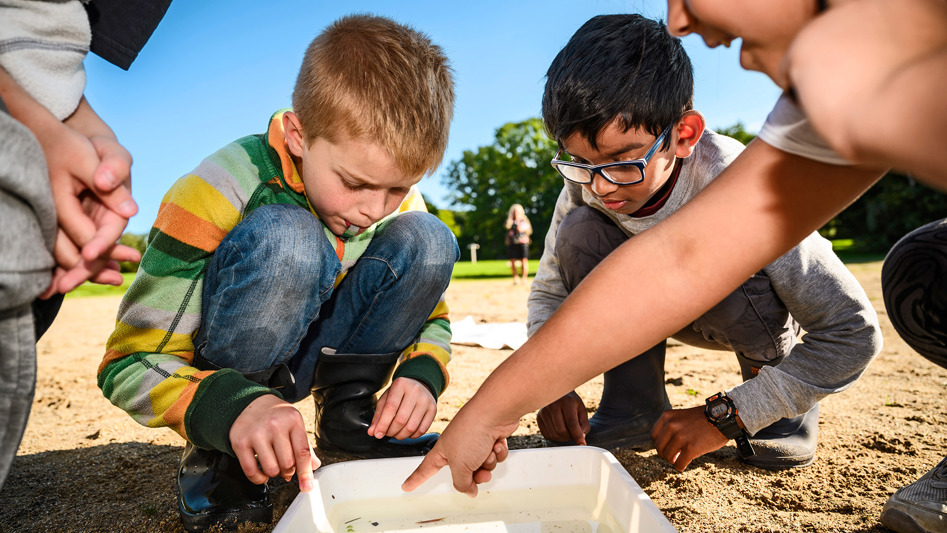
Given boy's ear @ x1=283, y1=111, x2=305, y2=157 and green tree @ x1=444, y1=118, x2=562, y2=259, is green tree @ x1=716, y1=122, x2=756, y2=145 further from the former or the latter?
boy's ear @ x1=283, y1=111, x2=305, y2=157

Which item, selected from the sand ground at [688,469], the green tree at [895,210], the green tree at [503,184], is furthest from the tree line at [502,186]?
the sand ground at [688,469]

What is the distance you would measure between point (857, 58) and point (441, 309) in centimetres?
150

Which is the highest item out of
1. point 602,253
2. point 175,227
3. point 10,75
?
point 10,75

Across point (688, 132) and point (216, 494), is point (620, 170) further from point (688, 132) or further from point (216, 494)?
point (216, 494)

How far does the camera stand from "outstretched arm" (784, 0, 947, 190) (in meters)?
0.49

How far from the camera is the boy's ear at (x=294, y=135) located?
1.57 m

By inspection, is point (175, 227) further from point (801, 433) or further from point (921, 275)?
point (801, 433)

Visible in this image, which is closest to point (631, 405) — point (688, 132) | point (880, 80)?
point (688, 132)

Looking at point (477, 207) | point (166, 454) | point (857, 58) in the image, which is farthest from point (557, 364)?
point (477, 207)

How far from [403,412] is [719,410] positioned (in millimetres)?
830

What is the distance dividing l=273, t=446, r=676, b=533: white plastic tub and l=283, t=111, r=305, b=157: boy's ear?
0.82 meters

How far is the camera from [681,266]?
3.02 feet

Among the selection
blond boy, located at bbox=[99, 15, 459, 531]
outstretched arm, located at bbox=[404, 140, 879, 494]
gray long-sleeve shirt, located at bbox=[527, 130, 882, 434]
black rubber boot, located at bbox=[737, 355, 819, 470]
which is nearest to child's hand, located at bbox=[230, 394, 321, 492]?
blond boy, located at bbox=[99, 15, 459, 531]

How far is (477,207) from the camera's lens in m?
37.8
